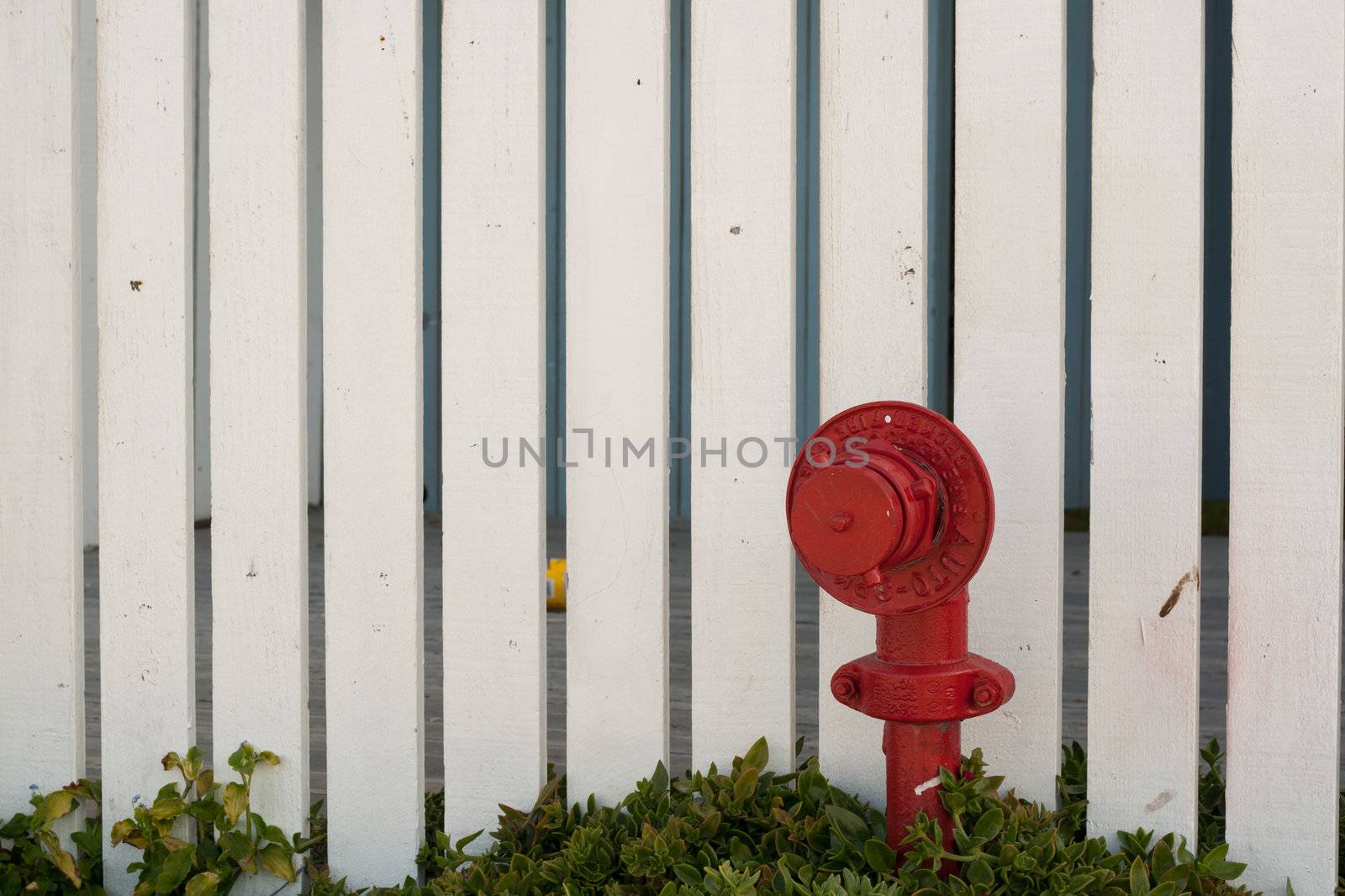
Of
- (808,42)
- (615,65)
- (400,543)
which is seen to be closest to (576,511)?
(400,543)

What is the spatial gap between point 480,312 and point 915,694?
789mm

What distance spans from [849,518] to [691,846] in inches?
21.1

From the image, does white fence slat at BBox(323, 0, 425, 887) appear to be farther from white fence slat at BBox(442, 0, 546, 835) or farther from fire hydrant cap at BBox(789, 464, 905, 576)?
fire hydrant cap at BBox(789, 464, 905, 576)

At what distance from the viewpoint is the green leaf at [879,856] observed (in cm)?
149

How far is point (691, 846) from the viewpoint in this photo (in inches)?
62.6

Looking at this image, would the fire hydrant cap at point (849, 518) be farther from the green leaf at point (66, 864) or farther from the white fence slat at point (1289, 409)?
the green leaf at point (66, 864)

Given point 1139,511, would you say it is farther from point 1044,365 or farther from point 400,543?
point 400,543

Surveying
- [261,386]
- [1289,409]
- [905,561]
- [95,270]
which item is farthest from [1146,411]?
[95,270]

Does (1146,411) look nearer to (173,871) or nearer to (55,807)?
(173,871)

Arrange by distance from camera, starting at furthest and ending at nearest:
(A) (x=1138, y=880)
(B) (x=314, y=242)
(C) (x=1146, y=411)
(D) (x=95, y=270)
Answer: (B) (x=314, y=242), (D) (x=95, y=270), (C) (x=1146, y=411), (A) (x=1138, y=880)

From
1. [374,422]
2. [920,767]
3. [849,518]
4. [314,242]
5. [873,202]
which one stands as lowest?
[920,767]

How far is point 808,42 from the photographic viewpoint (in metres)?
6.11

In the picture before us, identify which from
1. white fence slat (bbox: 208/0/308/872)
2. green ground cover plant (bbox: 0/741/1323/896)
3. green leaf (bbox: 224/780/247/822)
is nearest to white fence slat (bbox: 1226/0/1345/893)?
green ground cover plant (bbox: 0/741/1323/896)

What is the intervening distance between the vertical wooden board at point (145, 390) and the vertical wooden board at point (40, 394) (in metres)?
0.06
